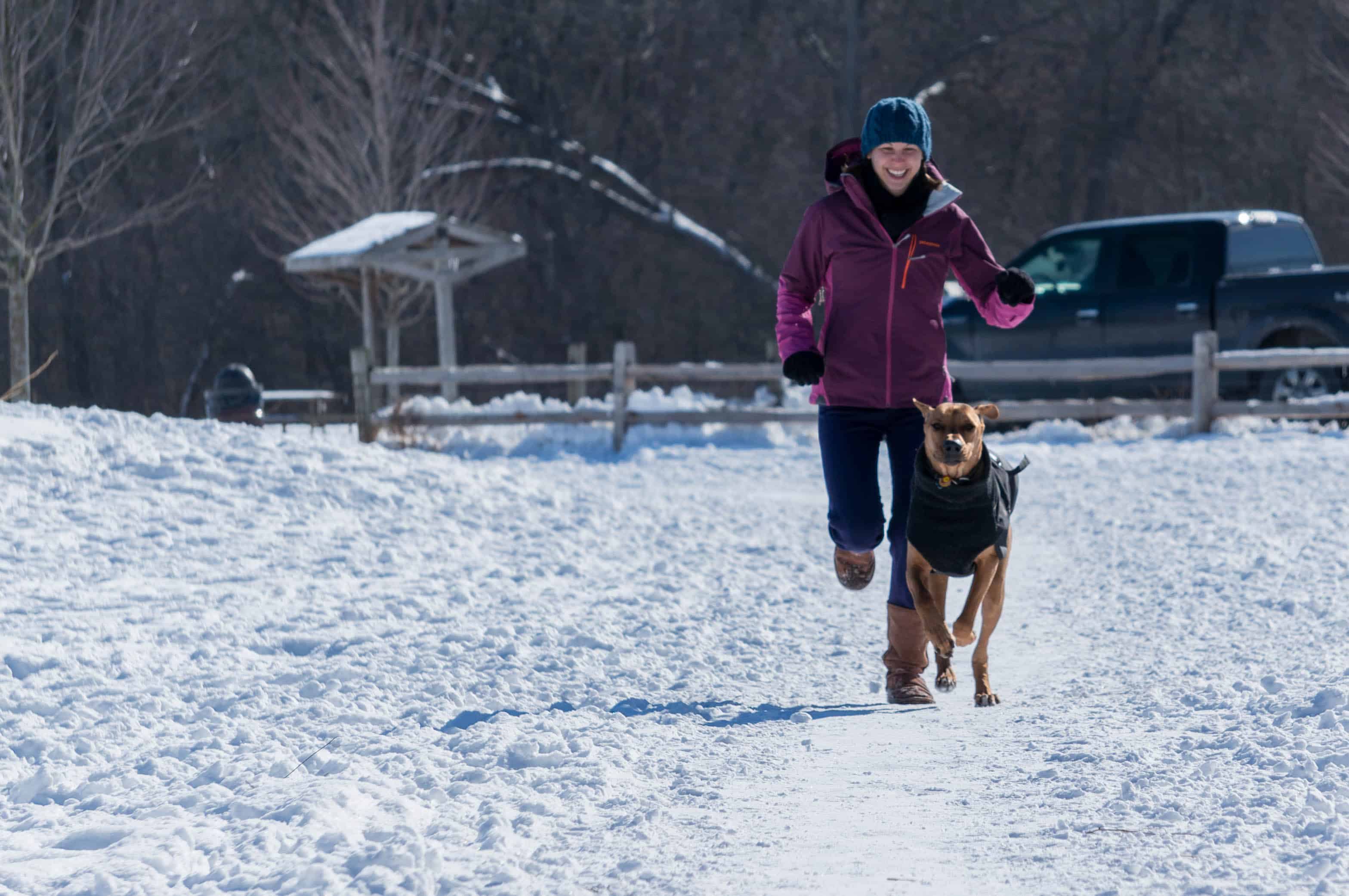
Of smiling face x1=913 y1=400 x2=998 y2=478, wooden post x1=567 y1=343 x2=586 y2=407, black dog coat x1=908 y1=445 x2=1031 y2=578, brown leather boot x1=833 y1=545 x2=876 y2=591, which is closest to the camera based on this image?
smiling face x1=913 y1=400 x2=998 y2=478

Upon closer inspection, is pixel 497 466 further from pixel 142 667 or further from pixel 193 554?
pixel 142 667

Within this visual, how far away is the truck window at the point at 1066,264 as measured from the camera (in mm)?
14734

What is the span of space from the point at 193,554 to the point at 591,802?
4.43 m

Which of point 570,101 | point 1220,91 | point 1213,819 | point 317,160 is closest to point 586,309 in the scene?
point 570,101

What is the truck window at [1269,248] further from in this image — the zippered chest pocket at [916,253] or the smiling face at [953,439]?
the smiling face at [953,439]

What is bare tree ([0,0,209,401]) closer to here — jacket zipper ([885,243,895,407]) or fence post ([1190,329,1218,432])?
fence post ([1190,329,1218,432])

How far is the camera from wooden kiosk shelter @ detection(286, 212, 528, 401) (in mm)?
18812

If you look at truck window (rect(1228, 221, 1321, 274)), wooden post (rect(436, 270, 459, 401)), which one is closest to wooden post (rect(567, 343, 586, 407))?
wooden post (rect(436, 270, 459, 401))

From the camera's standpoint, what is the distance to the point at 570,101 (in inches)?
1211

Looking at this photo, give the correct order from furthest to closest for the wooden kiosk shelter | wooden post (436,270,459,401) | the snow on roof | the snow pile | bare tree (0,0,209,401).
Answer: wooden post (436,270,459,401), the wooden kiosk shelter, the snow on roof, bare tree (0,0,209,401), the snow pile

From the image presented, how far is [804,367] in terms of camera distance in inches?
196

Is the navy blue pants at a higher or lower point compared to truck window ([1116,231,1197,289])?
lower

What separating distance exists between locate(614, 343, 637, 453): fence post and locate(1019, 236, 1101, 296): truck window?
422cm

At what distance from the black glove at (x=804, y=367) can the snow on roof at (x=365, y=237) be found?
14.3 metres
